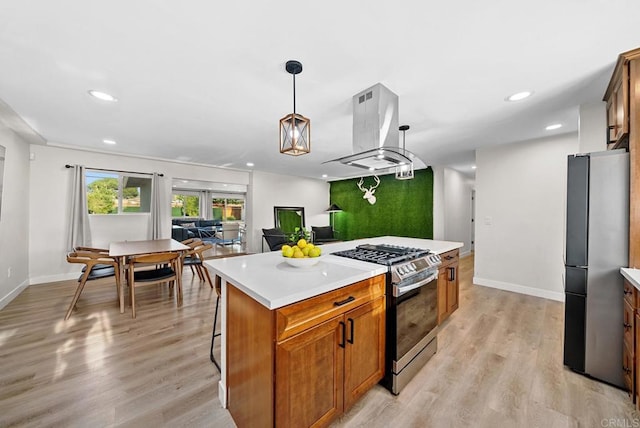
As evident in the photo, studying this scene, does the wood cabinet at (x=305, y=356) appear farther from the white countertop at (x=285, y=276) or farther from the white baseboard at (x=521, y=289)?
the white baseboard at (x=521, y=289)

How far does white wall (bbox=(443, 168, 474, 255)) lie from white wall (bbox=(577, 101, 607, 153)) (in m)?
3.58

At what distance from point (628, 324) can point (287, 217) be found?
669 cm

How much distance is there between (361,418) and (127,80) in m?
3.10

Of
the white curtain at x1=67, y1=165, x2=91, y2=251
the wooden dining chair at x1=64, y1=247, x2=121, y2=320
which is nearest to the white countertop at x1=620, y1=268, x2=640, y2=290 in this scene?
the wooden dining chair at x1=64, y1=247, x2=121, y2=320

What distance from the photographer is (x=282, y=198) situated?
7.42 m

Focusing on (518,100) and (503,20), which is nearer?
(503,20)

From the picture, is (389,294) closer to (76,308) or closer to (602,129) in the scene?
(602,129)

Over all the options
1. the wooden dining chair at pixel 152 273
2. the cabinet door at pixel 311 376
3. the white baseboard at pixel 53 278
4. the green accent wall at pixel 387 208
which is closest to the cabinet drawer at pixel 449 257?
the cabinet door at pixel 311 376

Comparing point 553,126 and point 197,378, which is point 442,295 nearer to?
point 197,378

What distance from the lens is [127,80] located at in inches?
83.3

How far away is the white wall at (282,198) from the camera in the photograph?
679cm

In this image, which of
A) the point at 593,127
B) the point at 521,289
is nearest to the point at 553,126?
the point at 593,127

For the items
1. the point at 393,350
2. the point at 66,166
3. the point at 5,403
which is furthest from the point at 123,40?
the point at 66,166

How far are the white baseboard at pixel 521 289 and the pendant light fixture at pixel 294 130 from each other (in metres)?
3.95
